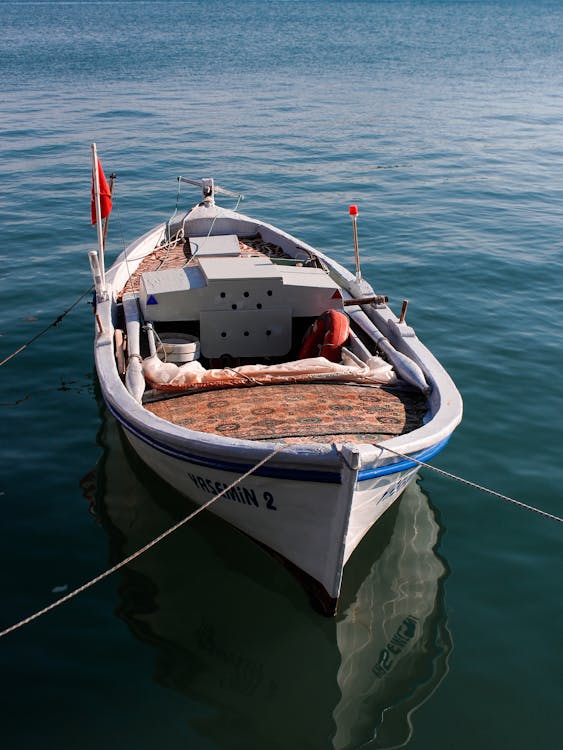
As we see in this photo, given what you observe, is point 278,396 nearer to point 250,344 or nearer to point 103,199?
point 250,344

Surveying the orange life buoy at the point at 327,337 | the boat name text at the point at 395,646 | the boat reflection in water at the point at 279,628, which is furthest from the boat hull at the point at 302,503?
the orange life buoy at the point at 327,337

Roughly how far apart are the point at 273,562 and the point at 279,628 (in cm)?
93

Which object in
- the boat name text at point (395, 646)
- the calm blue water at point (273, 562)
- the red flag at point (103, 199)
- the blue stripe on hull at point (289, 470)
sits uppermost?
the red flag at point (103, 199)

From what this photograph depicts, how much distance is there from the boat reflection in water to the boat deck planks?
142cm

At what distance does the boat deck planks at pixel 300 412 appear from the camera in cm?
772

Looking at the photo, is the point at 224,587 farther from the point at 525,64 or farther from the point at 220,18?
the point at 220,18

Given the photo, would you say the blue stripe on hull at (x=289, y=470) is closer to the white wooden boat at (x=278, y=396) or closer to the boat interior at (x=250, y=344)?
the white wooden boat at (x=278, y=396)

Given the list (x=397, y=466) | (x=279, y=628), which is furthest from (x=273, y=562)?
(x=397, y=466)

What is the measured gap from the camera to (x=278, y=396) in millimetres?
8492

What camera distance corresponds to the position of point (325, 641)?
24.0 feet

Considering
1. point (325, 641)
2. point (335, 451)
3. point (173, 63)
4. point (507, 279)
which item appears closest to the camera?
point (335, 451)

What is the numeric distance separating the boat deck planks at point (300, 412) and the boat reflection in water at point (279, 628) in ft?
4.67

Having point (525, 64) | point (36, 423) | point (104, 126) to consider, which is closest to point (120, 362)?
point (36, 423)

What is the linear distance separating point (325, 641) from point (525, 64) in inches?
2140
